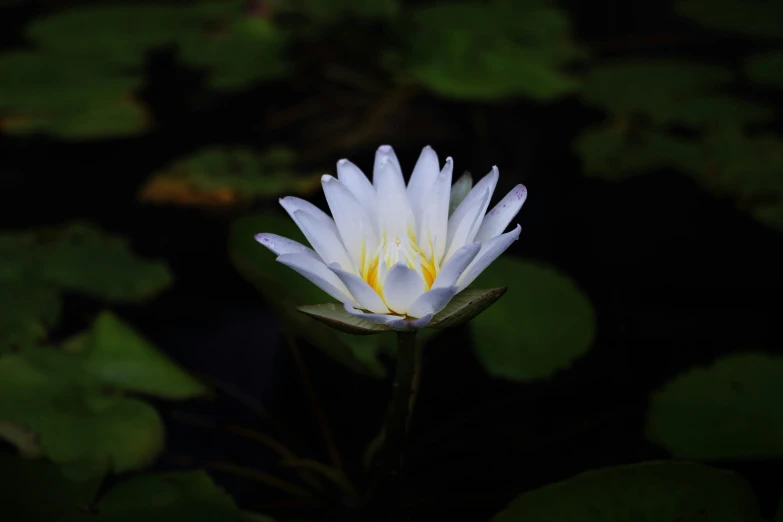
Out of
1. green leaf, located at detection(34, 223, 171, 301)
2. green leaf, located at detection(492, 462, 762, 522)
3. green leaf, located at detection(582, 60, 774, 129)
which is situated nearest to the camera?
green leaf, located at detection(492, 462, 762, 522)

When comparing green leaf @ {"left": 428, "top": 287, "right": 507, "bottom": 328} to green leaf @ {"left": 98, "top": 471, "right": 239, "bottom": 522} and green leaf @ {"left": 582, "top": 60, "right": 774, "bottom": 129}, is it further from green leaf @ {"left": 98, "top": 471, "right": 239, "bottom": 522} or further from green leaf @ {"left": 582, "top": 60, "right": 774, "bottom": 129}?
green leaf @ {"left": 582, "top": 60, "right": 774, "bottom": 129}

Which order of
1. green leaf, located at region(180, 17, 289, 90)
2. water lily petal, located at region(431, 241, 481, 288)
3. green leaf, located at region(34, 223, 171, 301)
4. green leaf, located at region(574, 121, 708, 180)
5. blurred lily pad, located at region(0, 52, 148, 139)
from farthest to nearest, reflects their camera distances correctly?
1. green leaf, located at region(180, 17, 289, 90)
2. blurred lily pad, located at region(0, 52, 148, 139)
3. green leaf, located at region(574, 121, 708, 180)
4. green leaf, located at region(34, 223, 171, 301)
5. water lily petal, located at region(431, 241, 481, 288)

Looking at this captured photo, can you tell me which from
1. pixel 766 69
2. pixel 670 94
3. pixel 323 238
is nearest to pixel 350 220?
pixel 323 238

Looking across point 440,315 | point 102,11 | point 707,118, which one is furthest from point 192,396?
point 102,11

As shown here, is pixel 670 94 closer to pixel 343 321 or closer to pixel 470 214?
pixel 470 214

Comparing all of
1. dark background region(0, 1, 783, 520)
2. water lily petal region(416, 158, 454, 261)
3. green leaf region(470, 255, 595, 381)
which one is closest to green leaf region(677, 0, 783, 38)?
dark background region(0, 1, 783, 520)

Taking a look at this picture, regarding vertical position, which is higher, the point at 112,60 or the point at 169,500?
the point at 112,60
